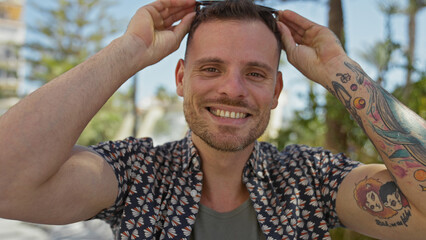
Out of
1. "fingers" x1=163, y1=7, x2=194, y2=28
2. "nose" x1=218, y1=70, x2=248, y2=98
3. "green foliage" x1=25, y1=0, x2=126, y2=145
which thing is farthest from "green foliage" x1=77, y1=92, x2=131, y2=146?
"nose" x1=218, y1=70, x2=248, y2=98

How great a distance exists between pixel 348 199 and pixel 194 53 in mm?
1028

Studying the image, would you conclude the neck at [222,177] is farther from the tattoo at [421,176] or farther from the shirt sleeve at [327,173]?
the tattoo at [421,176]

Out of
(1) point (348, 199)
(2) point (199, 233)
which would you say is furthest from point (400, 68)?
(2) point (199, 233)

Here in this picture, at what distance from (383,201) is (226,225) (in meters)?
0.71

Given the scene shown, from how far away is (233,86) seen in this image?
1757mm

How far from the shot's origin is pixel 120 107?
23.0m

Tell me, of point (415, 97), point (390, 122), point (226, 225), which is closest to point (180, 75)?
point (226, 225)

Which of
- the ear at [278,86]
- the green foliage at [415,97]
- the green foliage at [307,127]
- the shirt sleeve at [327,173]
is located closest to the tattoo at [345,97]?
the shirt sleeve at [327,173]

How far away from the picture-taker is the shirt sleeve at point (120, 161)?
162 cm

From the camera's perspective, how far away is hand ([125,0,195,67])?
1.79m

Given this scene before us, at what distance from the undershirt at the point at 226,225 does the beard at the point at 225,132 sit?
1.02 ft

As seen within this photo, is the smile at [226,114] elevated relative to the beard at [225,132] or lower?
elevated

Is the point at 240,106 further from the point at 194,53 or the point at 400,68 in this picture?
the point at 400,68

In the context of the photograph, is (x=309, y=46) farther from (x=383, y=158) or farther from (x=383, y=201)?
(x=383, y=201)
